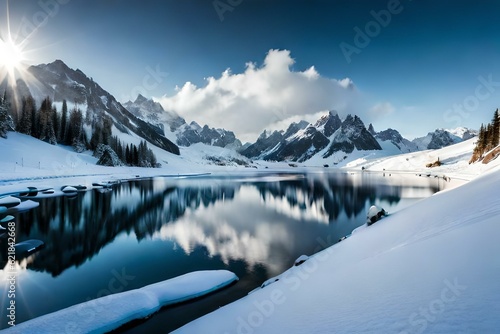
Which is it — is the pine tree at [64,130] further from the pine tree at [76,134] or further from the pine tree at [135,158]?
the pine tree at [135,158]

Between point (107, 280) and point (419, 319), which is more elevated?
point (419, 319)

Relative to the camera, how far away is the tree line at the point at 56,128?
3713 inches

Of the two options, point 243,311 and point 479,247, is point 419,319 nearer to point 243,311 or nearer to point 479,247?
point 479,247

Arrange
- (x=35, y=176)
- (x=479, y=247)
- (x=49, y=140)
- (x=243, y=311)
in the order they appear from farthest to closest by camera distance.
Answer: (x=49, y=140) → (x=35, y=176) → (x=243, y=311) → (x=479, y=247)

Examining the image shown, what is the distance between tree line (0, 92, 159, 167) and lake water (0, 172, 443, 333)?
7846 cm

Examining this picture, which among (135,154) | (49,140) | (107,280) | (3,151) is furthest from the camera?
(135,154)

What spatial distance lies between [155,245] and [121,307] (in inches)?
440

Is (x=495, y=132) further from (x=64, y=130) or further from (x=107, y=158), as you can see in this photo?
(x=64, y=130)

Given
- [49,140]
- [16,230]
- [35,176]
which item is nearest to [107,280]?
[16,230]

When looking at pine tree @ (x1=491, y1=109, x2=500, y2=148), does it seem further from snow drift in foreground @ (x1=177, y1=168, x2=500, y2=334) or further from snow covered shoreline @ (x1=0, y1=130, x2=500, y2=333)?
snow drift in foreground @ (x1=177, y1=168, x2=500, y2=334)

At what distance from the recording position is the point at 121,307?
10695 mm

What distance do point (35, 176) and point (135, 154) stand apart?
287ft

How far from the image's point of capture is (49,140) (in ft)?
339

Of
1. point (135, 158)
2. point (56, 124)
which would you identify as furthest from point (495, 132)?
point (56, 124)
